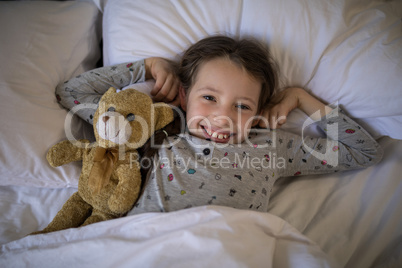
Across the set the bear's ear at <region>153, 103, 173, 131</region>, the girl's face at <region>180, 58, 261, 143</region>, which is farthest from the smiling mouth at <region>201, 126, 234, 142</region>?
the bear's ear at <region>153, 103, 173, 131</region>

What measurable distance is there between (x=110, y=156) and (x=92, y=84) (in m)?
0.35

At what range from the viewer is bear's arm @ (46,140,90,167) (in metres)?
0.80

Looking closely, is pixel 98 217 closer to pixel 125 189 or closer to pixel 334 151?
pixel 125 189

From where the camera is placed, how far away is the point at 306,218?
91 centimetres

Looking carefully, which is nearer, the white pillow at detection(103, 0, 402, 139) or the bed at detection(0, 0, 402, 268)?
the bed at detection(0, 0, 402, 268)

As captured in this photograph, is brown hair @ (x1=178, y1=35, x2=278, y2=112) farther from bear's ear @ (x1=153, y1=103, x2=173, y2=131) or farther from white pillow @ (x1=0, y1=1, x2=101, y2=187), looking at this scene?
white pillow @ (x1=0, y1=1, x2=101, y2=187)

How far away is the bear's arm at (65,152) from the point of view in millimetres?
798

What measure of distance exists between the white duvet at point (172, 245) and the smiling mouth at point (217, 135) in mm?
260

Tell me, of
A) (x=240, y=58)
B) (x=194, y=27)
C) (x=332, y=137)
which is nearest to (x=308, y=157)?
(x=332, y=137)

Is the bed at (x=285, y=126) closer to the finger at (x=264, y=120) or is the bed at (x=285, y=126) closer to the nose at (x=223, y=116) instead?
the finger at (x=264, y=120)

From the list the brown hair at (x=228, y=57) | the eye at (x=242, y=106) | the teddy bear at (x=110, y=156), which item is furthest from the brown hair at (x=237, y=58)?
the teddy bear at (x=110, y=156)

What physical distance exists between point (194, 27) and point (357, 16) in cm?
61

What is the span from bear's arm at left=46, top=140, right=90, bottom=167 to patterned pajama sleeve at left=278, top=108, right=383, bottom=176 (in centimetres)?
68

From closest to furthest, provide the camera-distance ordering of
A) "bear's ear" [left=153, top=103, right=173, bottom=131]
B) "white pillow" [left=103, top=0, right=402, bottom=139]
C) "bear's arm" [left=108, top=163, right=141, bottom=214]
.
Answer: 1. "bear's arm" [left=108, top=163, right=141, bottom=214]
2. "bear's ear" [left=153, top=103, right=173, bottom=131]
3. "white pillow" [left=103, top=0, right=402, bottom=139]
